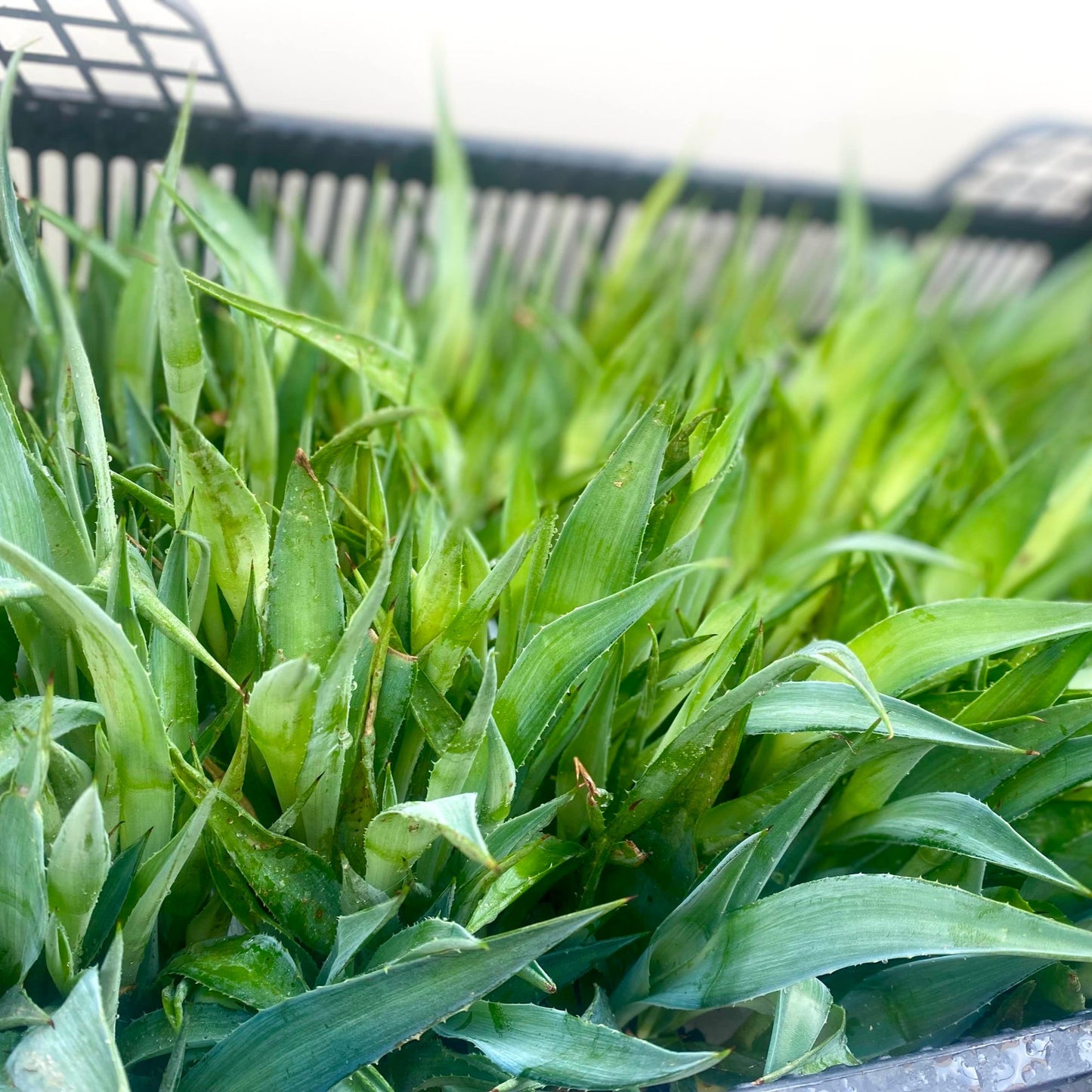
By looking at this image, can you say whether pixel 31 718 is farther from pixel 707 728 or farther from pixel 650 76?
pixel 650 76

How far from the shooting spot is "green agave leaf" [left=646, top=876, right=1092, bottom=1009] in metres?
0.25

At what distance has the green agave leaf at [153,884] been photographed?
0.24 metres

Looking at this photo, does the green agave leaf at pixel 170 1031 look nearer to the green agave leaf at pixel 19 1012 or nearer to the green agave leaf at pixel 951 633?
the green agave leaf at pixel 19 1012

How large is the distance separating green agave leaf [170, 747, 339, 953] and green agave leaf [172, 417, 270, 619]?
0.23ft

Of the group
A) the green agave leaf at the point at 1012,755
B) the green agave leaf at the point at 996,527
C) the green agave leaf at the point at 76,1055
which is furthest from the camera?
the green agave leaf at the point at 996,527

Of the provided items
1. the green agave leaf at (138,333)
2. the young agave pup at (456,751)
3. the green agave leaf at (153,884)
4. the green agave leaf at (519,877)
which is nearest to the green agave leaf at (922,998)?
the young agave pup at (456,751)

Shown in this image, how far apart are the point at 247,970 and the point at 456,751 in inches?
3.3

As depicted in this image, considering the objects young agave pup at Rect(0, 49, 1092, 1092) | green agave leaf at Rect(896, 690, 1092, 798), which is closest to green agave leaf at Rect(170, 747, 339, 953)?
young agave pup at Rect(0, 49, 1092, 1092)

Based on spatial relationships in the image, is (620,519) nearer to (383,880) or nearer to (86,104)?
(383,880)

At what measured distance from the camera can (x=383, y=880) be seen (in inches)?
10.6

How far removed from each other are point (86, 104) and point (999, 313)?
65 cm

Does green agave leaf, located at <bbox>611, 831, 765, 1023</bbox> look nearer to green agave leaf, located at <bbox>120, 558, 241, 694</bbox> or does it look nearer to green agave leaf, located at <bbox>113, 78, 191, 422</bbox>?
green agave leaf, located at <bbox>120, 558, 241, 694</bbox>

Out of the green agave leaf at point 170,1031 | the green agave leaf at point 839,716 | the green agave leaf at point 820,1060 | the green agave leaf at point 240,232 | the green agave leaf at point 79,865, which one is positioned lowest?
the green agave leaf at point 170,1031

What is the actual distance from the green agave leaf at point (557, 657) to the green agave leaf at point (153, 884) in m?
0.09
